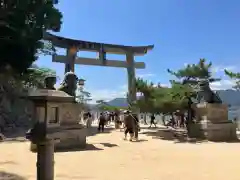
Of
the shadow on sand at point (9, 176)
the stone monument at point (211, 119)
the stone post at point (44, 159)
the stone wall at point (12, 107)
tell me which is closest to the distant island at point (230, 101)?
the stone monument at point (211, 119)

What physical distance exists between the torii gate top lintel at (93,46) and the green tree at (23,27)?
7736mm

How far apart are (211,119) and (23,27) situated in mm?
10944

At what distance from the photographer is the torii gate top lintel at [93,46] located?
1020 inches

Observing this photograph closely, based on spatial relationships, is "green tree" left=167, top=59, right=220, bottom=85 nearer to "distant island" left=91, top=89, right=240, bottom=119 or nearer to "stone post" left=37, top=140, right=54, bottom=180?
"distant island" left=91, top=89, right=240, bottom=119

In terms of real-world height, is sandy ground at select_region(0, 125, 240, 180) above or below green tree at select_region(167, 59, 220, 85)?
below

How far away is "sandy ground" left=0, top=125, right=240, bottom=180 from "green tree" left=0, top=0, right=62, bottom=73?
6.89m

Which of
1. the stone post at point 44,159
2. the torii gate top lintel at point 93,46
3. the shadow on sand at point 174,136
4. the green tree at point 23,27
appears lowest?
the shadow on sand at point 174,136

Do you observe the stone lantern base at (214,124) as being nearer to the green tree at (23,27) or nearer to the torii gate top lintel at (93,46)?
the green tree at (23,27)

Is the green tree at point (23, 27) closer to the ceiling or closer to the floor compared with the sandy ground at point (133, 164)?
closer to the ceiling

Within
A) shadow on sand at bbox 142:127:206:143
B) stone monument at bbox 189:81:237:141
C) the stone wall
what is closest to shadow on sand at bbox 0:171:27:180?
shadow on sand at bbox 142:127:206:143

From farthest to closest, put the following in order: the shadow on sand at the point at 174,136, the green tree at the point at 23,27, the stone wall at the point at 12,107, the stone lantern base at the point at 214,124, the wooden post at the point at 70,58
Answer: the wooden post at the point at 70,58 → the stone wall at the point at 12,107 → the green tree at the point at 23,27 → the shadow on sand at the point at 174,136 → the stone lantern base at the point at 214,124

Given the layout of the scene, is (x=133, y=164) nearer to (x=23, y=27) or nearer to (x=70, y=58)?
(x=23, y=27)

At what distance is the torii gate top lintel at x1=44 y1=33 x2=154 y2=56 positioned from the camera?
25.9 metres

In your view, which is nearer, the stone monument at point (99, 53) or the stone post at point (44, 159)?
the stone post at point (44, 159)
